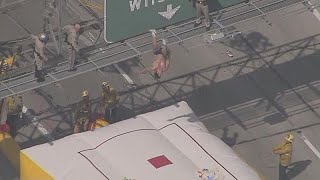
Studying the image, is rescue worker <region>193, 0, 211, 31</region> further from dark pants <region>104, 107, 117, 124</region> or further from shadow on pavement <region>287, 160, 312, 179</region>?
shadow on pavement <region>287, 160, 312, 179</region>

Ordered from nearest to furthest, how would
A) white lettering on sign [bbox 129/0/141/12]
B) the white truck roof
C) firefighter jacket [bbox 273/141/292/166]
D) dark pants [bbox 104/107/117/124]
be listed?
the white truck roof → white lettering on sign [bbox 129/0/141/12] → firefighter jacket [bbox 273/141/292/166] → dark pants [bbox 104/107/117/124]

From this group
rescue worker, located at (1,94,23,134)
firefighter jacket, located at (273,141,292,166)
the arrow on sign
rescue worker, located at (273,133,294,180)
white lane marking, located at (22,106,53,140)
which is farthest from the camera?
white lane marking, located at (22,106,53,140)

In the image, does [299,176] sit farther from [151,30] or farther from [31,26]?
[31,26]

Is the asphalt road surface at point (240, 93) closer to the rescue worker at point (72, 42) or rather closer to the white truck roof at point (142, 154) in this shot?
the white truck roof at point (142, 154)

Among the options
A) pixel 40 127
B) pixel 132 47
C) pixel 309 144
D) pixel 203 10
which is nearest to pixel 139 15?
pixel 132 47

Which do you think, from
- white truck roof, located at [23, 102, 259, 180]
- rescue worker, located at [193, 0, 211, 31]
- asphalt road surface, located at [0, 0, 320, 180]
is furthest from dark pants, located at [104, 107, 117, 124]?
rescue worker, located at [193, 0, 211, 31]

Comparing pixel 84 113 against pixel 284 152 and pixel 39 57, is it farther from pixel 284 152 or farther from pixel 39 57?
pixel 284 152
